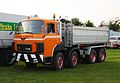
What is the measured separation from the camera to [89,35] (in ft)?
62.9

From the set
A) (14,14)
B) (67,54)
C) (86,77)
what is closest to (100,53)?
(67,54)

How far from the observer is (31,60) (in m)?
15.1

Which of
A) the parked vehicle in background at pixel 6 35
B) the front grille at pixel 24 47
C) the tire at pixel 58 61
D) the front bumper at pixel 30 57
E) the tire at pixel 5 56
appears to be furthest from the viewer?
the tire at pixel 5 56

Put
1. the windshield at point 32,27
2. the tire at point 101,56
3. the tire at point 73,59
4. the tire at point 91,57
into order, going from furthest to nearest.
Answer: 1. the tire at point 101,56
2. the tire at point 91,57
3. the tire at point 73,59
4. the windshield at point 32,27

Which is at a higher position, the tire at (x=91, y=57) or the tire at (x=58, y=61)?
the tire at (x=58, y=61)

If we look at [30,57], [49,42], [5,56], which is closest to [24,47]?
[30,57]

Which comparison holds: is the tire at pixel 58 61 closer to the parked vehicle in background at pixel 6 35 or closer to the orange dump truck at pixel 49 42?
the orange dump truck at pixel 49 42

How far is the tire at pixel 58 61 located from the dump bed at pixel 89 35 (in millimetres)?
1494

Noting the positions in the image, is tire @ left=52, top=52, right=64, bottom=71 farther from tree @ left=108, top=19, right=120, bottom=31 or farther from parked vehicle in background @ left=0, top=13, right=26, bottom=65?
tree @ left=108, top=19, right=120, bottom=31

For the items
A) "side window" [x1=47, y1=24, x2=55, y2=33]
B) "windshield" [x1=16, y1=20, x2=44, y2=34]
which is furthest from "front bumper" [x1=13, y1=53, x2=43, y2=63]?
"side window" [x1=47, y1=24, x2=55, y2=33]

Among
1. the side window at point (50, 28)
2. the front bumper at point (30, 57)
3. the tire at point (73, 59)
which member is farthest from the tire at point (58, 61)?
the side window at point (50, 28)

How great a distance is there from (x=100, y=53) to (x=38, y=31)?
7439mm

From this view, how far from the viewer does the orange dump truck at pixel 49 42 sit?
1490cm

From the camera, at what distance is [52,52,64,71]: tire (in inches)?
613
